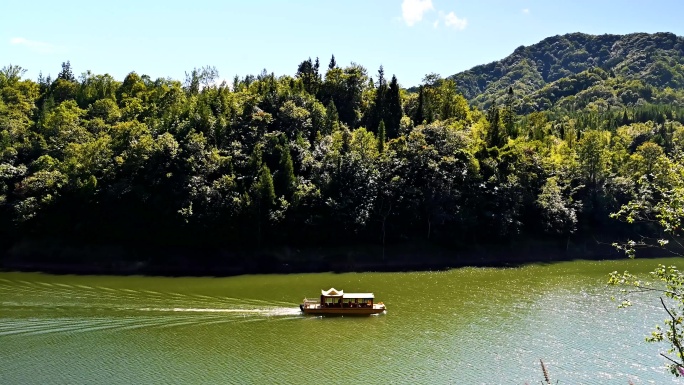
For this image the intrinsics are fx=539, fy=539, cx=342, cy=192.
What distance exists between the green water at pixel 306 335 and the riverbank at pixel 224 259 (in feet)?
14.7

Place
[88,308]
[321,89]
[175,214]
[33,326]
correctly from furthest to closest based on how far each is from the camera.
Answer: [321,89]
[175,214]
[88,308]
[33,326]

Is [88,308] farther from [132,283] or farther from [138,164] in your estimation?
[138,164]

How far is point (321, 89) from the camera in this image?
76.8 meters

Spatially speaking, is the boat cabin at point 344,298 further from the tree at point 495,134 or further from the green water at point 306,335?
the tree at point 495,134

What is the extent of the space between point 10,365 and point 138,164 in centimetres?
3082

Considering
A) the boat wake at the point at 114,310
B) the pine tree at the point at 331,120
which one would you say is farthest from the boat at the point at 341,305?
the pine tree at the point at 331,120

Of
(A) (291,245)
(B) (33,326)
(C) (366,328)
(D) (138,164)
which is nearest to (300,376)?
(C) (366,328)

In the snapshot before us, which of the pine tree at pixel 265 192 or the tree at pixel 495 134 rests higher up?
the tree at pixel 495 134

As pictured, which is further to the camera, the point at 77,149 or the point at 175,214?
the point at 77,149

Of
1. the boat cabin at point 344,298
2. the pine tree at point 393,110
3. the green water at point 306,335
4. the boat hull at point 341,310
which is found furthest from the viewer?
the pine tree at point 393,110

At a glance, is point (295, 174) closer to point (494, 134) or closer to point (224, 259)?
point (224, 259)

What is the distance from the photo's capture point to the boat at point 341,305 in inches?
1371

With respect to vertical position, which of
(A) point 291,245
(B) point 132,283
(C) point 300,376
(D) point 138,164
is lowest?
(C) point 300,376

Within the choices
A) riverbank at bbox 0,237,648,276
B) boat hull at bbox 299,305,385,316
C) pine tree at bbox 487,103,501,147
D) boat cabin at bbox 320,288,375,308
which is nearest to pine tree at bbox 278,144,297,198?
riverbank at bbox 0,237,648,276
